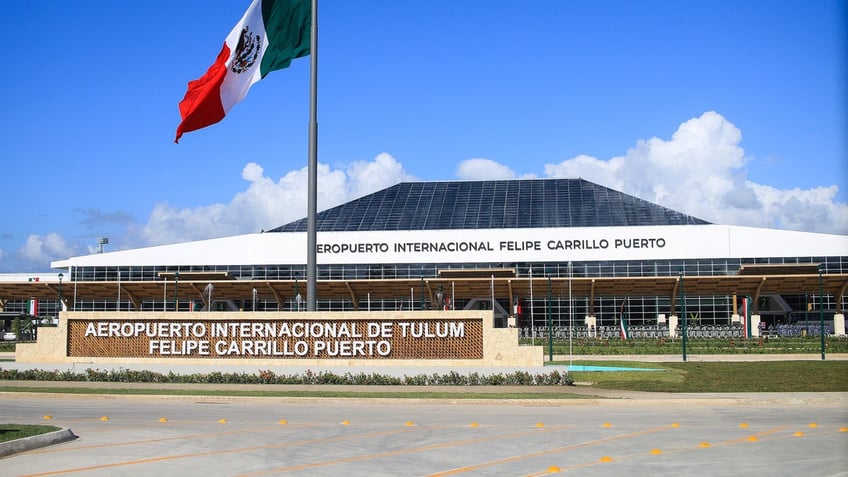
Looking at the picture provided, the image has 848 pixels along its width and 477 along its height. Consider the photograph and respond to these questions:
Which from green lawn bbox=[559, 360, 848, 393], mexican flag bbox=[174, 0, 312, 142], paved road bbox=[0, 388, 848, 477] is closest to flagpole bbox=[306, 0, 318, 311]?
mexican flag bbox=[174, 0, 312, 142]

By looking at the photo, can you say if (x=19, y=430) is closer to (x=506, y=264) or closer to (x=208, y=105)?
(x=208, y=105)

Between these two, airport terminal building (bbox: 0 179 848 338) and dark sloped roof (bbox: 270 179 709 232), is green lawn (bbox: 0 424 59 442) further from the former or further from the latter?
dark sloped roof (bbox: 270 179 709 232)

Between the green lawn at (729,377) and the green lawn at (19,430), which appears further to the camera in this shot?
the green lawn at (729,377)

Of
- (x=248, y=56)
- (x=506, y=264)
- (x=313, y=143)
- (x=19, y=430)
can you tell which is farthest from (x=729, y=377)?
(x=506, y=264)

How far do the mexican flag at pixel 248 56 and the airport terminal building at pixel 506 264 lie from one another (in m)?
40.6

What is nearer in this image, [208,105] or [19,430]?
[19,430]

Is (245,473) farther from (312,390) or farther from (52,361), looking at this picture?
(52,361)

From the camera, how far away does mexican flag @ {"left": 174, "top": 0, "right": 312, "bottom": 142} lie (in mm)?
27359

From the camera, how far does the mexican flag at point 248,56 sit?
89.8ft

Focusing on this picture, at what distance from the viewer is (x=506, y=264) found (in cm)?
7394

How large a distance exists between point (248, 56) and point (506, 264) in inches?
1913

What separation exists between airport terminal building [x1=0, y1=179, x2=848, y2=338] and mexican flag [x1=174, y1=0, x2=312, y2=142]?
40.6 meters

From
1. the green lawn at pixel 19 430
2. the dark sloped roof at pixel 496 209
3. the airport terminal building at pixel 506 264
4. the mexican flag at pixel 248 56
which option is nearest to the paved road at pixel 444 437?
the green lawn at pixel 19 430

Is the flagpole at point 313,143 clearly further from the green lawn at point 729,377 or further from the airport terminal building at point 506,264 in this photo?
the airport terminal building at point 506,264
